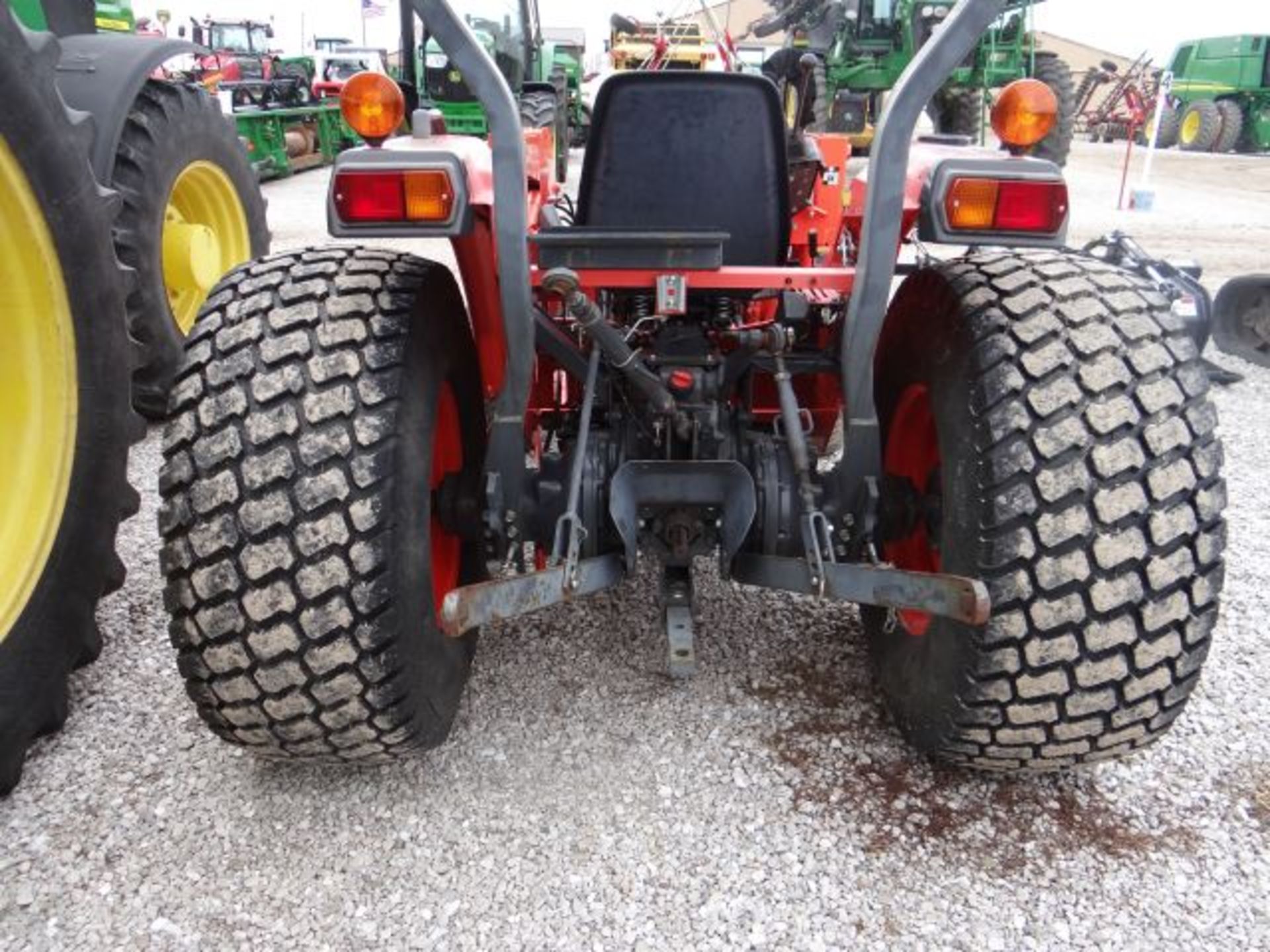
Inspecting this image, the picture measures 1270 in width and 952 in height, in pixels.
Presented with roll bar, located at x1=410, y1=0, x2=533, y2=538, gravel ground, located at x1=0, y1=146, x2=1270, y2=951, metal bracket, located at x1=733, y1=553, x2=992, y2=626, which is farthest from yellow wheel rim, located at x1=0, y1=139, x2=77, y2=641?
metal bracket, located at x1=733, y1=553, x2=992, y2=626

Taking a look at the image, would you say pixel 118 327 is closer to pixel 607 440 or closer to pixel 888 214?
pixel 607 440

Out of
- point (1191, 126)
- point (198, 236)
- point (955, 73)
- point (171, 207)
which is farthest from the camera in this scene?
point (1191, 126)

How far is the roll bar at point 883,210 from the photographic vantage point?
1659 mm

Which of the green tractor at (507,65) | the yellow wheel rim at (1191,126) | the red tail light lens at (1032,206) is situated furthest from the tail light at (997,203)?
the yellow wheel rim at (1191,126)

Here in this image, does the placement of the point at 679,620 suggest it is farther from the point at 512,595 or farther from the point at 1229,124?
the point at 1229,124

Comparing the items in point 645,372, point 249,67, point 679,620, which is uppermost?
point 249,67

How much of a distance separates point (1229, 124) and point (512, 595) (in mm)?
25036

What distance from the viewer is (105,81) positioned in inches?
135

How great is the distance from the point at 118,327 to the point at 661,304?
1225mm

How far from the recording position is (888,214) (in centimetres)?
177

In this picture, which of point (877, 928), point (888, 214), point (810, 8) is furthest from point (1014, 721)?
point (810, 8)

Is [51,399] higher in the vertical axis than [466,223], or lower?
lower

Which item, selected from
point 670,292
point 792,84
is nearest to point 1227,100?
point 792,84

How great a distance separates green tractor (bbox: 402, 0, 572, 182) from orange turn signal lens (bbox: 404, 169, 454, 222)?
5.85ft
